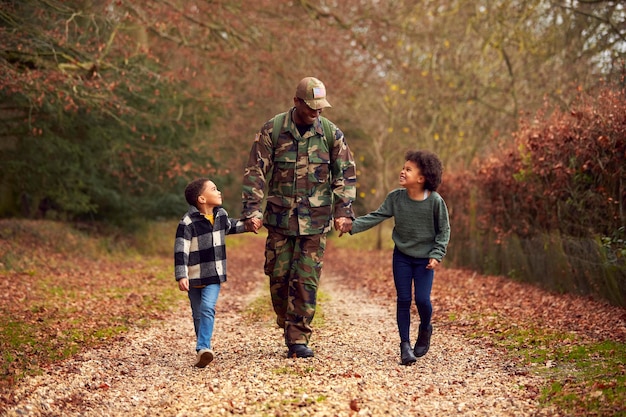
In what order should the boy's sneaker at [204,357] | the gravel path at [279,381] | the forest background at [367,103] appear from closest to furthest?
the gravel path at [279,381], the boy's sneaker at [204,357], the forest background at [367,103]

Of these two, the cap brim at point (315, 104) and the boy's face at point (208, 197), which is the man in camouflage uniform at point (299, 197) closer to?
the cap brim at point (315, 104)

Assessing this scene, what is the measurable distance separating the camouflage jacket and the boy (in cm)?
27

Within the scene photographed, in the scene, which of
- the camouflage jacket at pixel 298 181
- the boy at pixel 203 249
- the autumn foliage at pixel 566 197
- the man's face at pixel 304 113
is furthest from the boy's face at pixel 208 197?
the autumn foliage at pixel 566 197

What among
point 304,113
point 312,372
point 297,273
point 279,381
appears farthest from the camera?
point 297,273

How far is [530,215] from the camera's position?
12.2 m

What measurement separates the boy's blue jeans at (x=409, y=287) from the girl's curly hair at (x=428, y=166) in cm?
72

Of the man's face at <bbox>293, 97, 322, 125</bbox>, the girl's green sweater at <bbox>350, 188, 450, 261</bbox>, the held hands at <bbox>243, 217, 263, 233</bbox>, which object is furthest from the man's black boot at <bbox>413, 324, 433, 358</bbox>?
the man's face at <bbox>293, 97, 322, 125</bbox>

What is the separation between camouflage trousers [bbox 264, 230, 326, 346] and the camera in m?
6.45

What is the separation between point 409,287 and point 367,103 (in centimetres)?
1983

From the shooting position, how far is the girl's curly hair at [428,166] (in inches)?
252

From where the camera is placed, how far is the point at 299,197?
6398 mm

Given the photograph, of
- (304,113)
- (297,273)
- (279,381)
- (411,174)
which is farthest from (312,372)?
(304,113)

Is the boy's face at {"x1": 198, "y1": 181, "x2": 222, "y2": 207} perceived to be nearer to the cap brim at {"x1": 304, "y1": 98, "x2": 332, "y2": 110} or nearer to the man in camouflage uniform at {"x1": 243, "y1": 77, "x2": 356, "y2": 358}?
the man in camouflage uniform at {"x1": 243, "y1": 77, "x2": 356, "y2": 358}

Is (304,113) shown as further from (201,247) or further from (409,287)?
(409,287)
